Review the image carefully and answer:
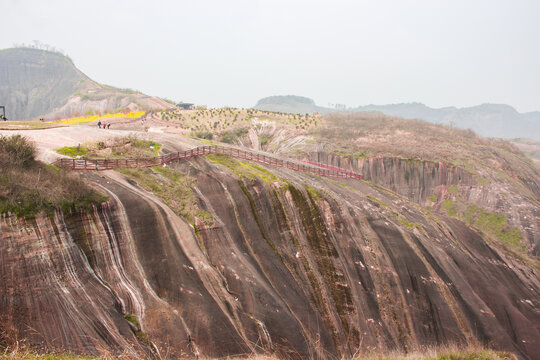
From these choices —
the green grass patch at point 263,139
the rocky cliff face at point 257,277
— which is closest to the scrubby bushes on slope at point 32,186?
the rocky cliff face at point 257,277

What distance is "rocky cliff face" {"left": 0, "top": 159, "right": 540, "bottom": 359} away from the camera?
1174 centimetres

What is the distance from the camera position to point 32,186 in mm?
13680

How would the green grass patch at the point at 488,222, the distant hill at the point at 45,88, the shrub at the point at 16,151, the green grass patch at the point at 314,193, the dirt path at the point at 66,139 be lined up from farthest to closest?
the distant hill at the point at 45,88 < the green grass patch at the point at 488,222 < the green grass patch at the point at 314,193 < the dirt path at the point at 66,139 < the shrub at the point at 16,151

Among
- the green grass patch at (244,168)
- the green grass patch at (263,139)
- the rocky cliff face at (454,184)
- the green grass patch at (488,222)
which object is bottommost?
the green grass patch at (488,222)

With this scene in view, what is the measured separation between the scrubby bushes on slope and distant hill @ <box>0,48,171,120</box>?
341ft

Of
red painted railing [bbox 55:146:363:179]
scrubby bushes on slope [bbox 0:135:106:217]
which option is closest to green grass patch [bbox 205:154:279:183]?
red painted railing [bbox 55:146:363:179]

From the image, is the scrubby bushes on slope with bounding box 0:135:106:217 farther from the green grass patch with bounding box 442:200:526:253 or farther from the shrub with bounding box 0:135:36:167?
the green grass patch with bounding box 442:200:526:253

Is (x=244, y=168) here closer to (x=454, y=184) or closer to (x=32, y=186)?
(x=32, y=186)

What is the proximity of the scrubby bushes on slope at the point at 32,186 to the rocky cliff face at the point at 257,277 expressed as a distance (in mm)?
697

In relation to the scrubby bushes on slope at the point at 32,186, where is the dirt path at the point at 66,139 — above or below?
above

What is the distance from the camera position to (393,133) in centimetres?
6350

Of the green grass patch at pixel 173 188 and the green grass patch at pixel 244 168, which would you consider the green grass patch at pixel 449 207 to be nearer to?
the green grass patch at pixel 244 168

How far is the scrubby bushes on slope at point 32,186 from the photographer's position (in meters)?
12.9

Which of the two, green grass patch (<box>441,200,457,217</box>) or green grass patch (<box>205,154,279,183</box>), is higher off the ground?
green grass patch (<box>205,154,279,183</box>)
